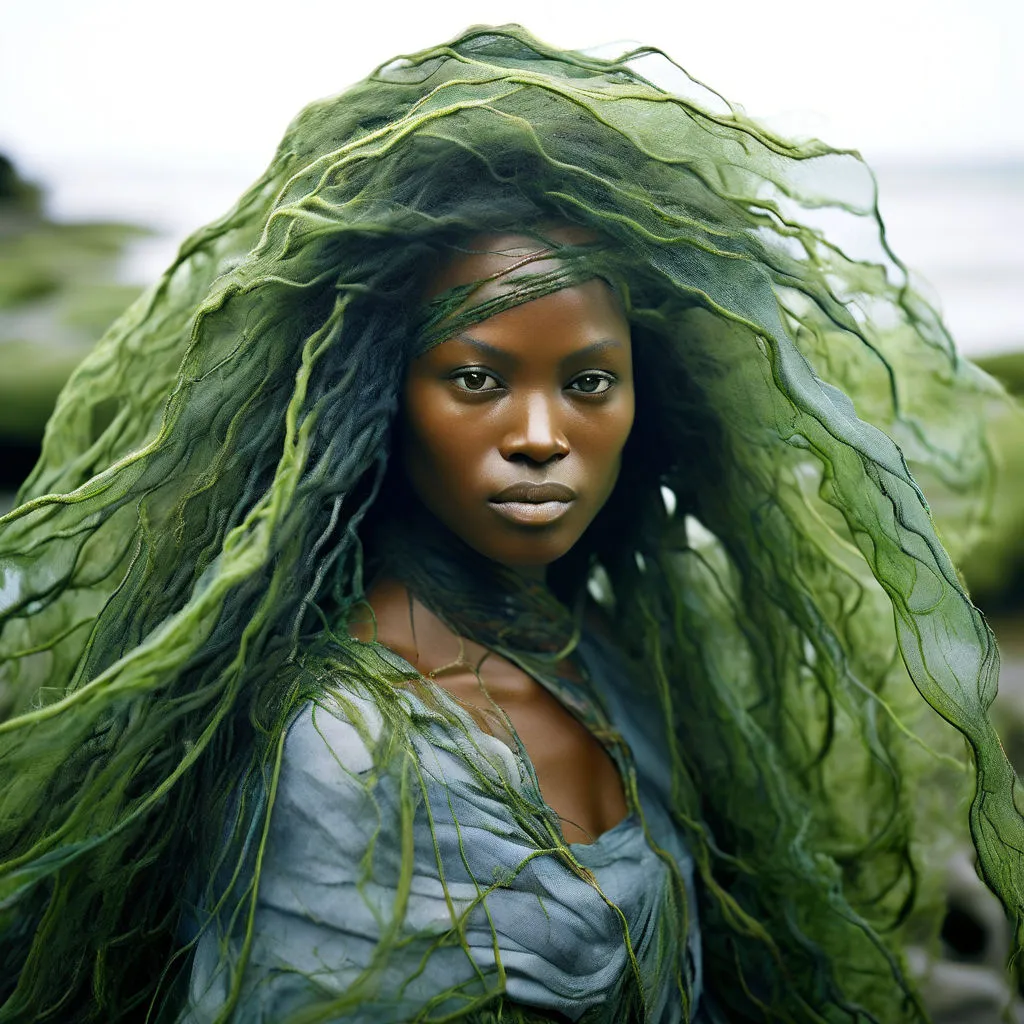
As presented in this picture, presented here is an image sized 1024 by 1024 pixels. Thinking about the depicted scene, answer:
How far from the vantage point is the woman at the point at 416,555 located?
2.91 ft

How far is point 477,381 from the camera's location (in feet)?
3.29

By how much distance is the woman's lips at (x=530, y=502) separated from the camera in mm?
1010

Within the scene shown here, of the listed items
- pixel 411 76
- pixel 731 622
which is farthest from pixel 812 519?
pixel 411 76

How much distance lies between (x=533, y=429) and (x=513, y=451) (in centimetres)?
3

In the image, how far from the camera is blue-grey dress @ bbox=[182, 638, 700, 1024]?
2.82 ft

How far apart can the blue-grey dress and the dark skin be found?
6 cm

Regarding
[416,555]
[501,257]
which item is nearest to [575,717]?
[416,555]

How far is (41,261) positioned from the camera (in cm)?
192

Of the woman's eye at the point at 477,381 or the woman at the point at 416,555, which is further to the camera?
the woman's eye at the point at 477,381

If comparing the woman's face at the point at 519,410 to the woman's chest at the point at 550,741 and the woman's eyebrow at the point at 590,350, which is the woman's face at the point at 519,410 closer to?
the woman's eyebrow at the point at 590,350

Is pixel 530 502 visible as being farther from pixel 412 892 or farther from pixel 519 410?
pixel 412 892

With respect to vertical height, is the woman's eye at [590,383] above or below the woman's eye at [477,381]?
below

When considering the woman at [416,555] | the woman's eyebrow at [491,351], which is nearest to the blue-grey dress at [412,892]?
the woman at [416,555]

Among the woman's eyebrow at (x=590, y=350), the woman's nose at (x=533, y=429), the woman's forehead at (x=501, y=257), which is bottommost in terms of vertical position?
the woman's nose at (x=533, y=429)
